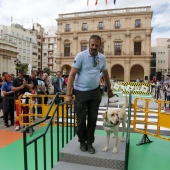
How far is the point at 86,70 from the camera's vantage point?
309 centimetres

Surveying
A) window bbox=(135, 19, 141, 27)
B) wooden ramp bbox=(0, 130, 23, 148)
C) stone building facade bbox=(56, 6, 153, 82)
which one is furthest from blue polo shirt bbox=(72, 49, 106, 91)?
window bbox=(135, 19, 141, 27)

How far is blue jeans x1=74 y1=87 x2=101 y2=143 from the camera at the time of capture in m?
3.12

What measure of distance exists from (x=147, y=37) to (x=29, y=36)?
133ft

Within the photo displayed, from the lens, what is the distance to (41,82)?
7.36m

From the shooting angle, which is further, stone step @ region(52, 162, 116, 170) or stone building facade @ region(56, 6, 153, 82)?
stone building facade @ region(56, 6, 153, 82)

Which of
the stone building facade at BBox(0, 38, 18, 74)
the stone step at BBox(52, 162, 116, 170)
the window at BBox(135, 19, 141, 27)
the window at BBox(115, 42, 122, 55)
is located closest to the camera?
the stone step at BBox(52, 162, 116, 170)

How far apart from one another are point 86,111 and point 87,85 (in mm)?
427

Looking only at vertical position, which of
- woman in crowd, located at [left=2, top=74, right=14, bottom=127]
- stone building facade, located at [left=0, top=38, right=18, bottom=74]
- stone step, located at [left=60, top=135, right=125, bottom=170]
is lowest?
stone step, located at [left=60, top=135, right=125, bottom=170]

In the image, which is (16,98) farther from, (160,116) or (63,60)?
(63,60)

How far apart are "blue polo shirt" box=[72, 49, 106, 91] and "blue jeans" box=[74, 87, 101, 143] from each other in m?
0.10

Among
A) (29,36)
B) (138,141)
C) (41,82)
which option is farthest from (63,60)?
(138,141)

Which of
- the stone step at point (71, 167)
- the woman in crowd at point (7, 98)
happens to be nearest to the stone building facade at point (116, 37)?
the woman in crowd at point (7, 98)

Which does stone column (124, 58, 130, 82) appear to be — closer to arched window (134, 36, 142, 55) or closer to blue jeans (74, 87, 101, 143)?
arched window (134, 36, 142, 55)

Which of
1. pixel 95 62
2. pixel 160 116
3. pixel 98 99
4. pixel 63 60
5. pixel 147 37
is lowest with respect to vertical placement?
pixel 160 116
